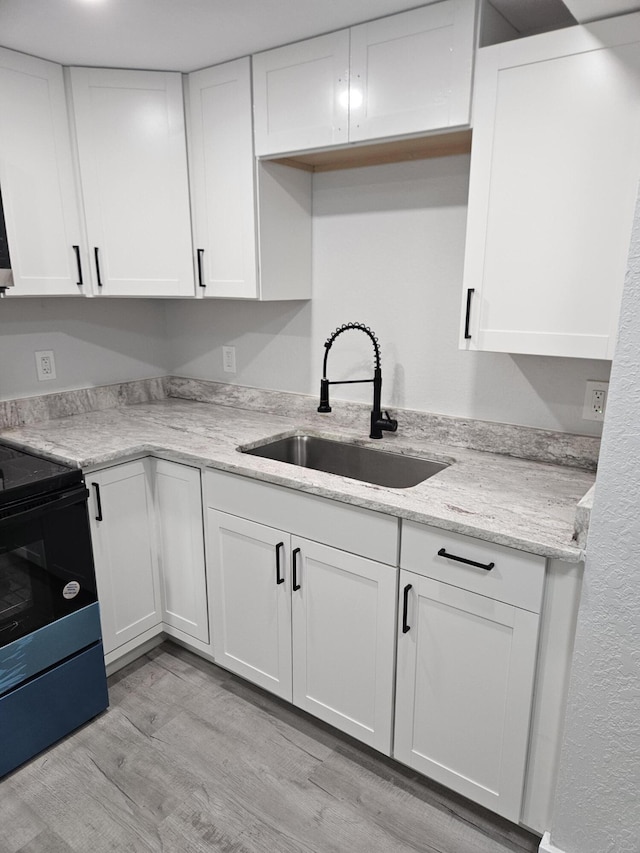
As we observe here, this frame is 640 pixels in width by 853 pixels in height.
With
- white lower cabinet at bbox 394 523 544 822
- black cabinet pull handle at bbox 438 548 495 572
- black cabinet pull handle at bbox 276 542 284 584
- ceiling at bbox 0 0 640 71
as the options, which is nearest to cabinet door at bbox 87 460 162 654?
black cabinet pull handle at bbox 276 542 284 584

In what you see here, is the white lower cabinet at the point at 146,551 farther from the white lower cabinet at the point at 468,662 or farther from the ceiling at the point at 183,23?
the ceiling at the point at 183,23

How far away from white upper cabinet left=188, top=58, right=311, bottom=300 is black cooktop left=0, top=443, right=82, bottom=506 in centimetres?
89

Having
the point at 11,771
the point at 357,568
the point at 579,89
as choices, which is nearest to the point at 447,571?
the point at 357,568

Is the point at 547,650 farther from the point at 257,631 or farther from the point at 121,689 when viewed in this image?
the point at 121,689

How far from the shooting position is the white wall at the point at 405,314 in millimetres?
1927

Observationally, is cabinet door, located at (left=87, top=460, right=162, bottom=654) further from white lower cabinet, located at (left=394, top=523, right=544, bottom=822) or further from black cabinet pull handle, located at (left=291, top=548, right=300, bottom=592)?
white lower cabinet, located at (left=394, top=523, right=544, bottom=822)

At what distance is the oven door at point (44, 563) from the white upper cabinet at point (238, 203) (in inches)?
38.5

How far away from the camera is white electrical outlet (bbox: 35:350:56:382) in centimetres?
242

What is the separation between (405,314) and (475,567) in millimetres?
1051

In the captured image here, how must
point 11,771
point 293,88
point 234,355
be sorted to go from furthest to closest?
point 234,355, point 293,88, point 11,771

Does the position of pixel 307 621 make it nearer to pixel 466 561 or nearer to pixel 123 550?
pixel 466 561

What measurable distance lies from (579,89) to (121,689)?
93.3 inches

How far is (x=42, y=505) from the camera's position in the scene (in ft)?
5.77

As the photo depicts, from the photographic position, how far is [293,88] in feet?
6.22
